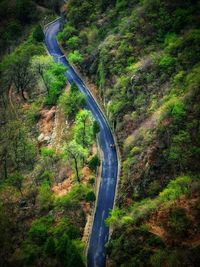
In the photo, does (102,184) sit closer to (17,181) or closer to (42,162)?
(42,162)

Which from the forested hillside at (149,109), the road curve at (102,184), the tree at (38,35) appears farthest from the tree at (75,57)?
the tree at (38,35)

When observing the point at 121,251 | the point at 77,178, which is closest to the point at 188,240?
the point at 121,251

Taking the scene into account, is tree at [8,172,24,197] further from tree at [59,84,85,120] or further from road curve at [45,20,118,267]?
tree at [59,84,85,120]

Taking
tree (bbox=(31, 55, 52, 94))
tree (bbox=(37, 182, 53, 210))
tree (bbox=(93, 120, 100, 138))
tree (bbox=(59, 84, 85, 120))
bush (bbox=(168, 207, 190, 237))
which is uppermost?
tree (bbox=(31, 55, 52, 94))

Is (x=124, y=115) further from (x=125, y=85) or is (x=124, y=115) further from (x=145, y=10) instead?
(x=145, y=10)

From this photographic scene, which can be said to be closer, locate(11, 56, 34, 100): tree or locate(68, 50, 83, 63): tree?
locate(68, 50, 83, 63): tree

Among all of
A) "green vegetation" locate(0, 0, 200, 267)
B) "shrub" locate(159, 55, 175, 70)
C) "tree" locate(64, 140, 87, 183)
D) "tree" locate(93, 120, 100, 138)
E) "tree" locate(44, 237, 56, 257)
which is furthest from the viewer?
"shrub" locate(159, 55, 175, 70)

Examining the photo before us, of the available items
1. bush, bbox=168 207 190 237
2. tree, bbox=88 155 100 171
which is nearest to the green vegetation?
bush, bbox=168 207 190 237
